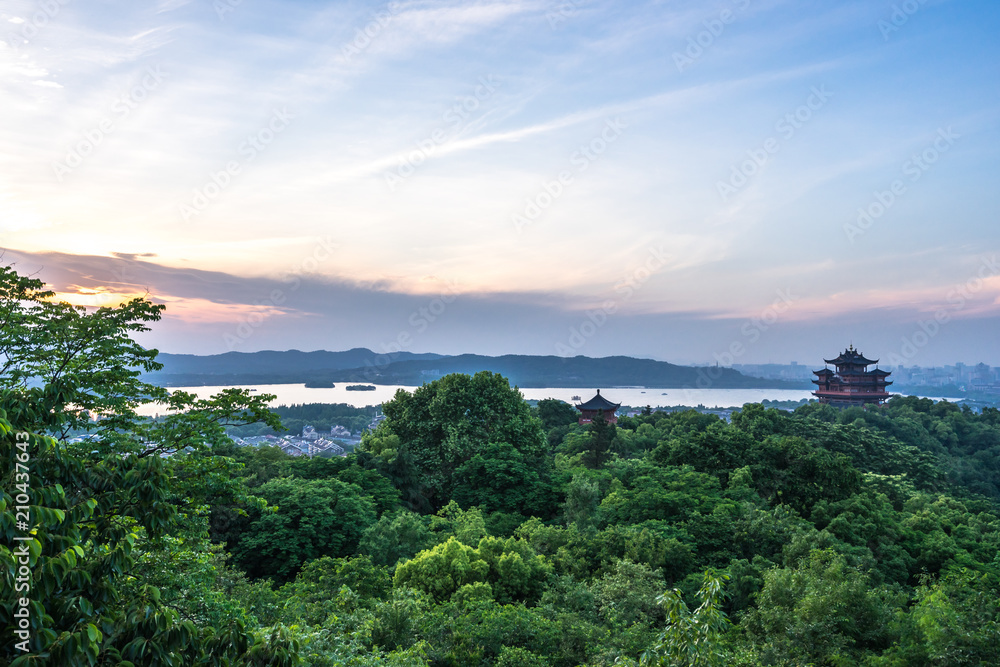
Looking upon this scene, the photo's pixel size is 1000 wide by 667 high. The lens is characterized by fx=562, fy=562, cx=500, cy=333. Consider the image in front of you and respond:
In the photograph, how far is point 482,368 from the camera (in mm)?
95875

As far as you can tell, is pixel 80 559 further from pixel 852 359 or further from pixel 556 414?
pixel 852 359

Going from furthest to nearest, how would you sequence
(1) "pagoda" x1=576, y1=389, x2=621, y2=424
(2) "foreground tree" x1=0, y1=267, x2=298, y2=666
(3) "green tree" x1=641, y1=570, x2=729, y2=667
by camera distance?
(1) "pagoda" x1=576, y1=389, x2=621, y2=424 < (3) "green tree" x1=641, y1=570, x2=729, y2=667 < (2) "foreground tree" x1=0, y1=267, x2=298, y2=666

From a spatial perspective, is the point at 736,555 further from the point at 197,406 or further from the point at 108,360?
the point at 108,360

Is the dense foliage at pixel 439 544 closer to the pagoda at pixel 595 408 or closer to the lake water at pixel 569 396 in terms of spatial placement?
the pagoda at pixel 595 408

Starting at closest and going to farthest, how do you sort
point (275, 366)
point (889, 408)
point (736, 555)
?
point (736, 555) < point (889, 408) < point (275, 366)

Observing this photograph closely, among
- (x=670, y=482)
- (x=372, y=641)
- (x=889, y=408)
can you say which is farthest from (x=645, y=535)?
(x=889, y=408)

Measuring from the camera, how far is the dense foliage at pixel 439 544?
3.31m

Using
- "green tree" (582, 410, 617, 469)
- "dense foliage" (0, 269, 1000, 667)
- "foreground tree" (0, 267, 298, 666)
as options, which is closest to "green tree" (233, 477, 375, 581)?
"dense foliage" (0, 269, 1000, 667)

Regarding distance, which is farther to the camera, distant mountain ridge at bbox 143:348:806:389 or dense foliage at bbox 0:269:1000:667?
distant mountain ridge at bbox 143:348:806:389

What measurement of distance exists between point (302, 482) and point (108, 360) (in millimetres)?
8420

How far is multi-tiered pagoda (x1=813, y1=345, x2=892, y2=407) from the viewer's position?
153 ft

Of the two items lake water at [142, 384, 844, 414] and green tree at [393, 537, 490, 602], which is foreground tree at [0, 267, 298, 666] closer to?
green tree at [393, 537, 490, 602]

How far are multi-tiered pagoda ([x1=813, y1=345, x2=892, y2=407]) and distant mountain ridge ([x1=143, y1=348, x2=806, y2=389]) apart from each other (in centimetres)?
5239

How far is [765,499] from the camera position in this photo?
60.8ft
